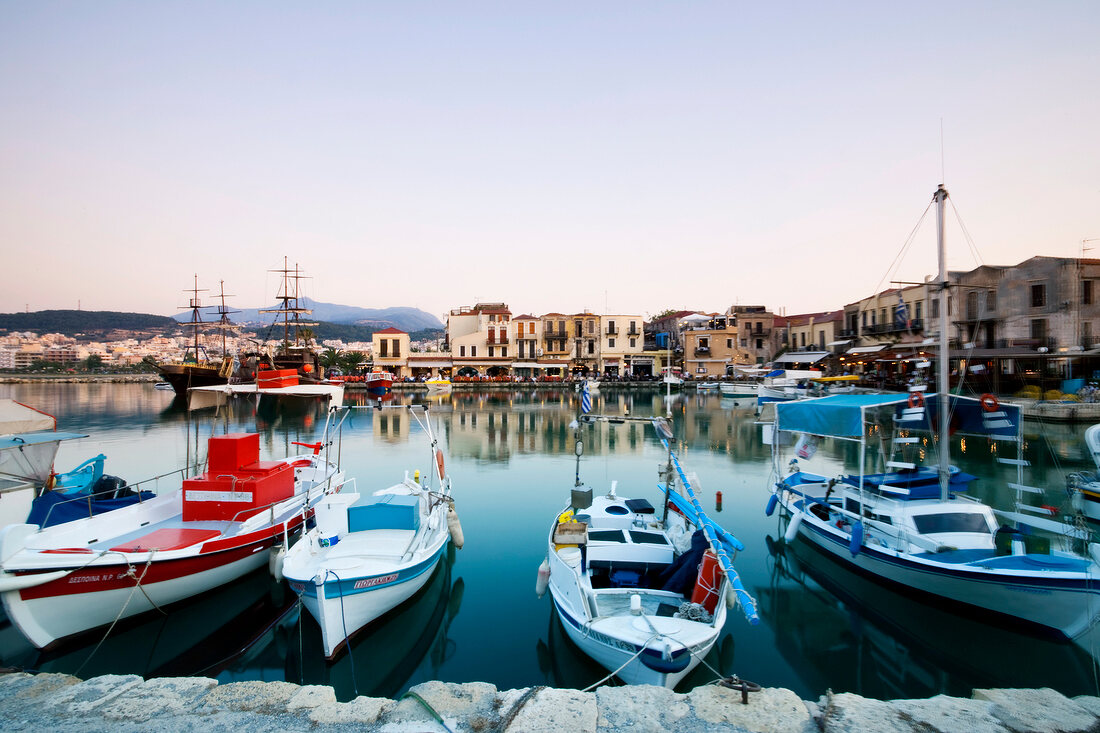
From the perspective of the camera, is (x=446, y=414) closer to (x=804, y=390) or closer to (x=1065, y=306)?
(x=804, y=390)

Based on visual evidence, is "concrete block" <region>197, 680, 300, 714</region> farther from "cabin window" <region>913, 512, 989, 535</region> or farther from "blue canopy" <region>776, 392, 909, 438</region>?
"cabin window" <region>913, 512, 989, 535</region>

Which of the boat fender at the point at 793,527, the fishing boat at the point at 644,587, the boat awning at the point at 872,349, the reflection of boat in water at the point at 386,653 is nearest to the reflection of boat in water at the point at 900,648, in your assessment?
the boat fender at the point at 793,527

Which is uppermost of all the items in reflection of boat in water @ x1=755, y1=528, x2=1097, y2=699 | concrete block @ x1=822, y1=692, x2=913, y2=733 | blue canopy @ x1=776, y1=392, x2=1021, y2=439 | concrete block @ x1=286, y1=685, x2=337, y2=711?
blue canopy @ x1=776, y1=392, x2=1021, y2=439

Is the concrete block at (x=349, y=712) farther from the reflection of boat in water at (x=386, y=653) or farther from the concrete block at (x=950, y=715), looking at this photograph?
the concrete block at (x=950, y=715)

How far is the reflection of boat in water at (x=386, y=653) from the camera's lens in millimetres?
6515

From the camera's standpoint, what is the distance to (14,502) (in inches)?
356

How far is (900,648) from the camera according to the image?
751 cm

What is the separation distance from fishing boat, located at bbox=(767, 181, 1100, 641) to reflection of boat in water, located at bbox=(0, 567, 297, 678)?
10.2 meters

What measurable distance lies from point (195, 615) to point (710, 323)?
6588 cm

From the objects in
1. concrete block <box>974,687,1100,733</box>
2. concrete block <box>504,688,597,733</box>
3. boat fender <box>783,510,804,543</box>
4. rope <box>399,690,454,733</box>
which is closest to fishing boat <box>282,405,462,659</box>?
rope <box>399,690,454,733</box>

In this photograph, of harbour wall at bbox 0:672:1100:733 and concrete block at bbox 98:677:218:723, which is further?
concrete block at bbox 98:677:218:723

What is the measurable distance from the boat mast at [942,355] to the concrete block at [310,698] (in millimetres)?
10912

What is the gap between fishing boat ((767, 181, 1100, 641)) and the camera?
705 cm

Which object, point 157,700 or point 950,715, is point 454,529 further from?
point 950,715
